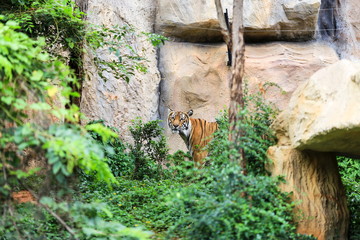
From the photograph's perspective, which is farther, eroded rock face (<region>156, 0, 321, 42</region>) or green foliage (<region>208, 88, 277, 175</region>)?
eroded rock face (<region>156, 0, 321, 42</region>)

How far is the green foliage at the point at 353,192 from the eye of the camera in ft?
21.8

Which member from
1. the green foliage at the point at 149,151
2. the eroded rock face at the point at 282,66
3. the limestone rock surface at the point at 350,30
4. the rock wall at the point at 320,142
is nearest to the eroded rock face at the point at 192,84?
the eroded rock face at the point at 282,66

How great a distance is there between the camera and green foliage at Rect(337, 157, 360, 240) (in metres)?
6.64

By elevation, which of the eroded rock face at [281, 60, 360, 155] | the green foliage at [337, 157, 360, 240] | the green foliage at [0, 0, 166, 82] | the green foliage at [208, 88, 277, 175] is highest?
the green foliage at [0, 0, 166, 82]

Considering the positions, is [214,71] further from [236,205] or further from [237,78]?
[236,205]

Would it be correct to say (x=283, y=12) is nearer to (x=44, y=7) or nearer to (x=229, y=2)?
(x=229, y=2)

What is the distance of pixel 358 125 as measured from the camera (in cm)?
504

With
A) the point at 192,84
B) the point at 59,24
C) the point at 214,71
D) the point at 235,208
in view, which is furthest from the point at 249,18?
the point at 235,208

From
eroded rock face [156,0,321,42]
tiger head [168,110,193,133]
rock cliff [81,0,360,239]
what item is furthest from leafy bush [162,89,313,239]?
eroded rock face [156,0,321,42]

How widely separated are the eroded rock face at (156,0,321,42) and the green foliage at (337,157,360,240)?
11.6 feet

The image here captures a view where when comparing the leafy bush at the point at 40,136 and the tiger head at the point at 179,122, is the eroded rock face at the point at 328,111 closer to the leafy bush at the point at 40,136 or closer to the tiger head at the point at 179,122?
the leafy bush at the point at 40,136

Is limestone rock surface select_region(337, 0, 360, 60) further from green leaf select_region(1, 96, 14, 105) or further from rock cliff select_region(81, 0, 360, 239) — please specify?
green leaf select_region(1, 96, 14, 105)

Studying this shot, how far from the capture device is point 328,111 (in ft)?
17.8

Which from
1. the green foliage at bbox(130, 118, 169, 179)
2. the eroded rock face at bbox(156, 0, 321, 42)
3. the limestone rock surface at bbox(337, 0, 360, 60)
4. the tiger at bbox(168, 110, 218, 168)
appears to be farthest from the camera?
the limestone rock surface at bbox(337, 0, 360, 60)
